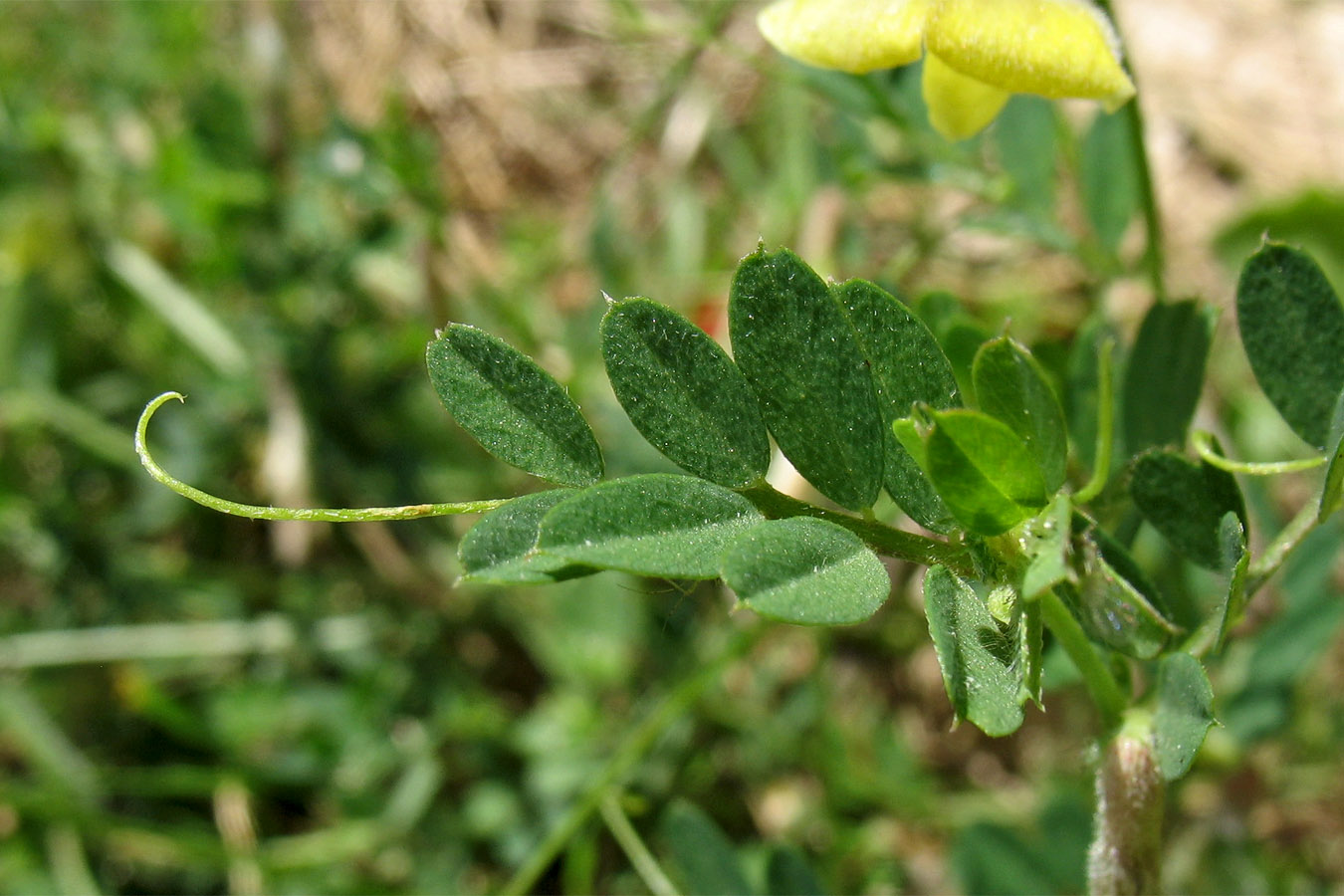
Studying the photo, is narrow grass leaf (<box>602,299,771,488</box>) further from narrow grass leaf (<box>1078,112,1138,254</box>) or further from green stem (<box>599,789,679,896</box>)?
narrow grass leaf (<box>1078,112,1138,254</box>)

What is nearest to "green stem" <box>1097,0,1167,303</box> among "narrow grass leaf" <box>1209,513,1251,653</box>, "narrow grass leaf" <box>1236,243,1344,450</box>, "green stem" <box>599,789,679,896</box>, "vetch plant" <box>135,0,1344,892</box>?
"narrow grass leaf" <box>1236,243,1344,450</box>

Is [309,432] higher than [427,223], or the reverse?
[427,223]

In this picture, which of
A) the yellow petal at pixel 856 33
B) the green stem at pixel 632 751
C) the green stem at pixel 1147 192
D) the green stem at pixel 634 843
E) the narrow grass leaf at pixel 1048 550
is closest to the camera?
the narrow grass leaf at pixel 1048 550

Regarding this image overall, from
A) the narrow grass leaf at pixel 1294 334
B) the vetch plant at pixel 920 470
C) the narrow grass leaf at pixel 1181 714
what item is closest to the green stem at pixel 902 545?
the vetch plant at pixel 920 470

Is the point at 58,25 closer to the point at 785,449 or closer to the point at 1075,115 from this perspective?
the point at 1075,115

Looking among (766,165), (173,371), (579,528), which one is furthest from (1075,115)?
(579,528)

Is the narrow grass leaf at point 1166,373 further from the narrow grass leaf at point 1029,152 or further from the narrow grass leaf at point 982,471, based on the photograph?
the narrow grass leaf at point 1029,152
